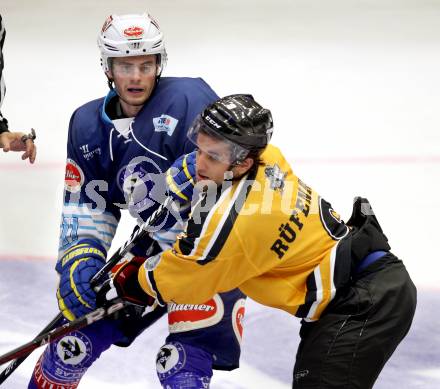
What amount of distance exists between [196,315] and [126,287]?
0.76ft

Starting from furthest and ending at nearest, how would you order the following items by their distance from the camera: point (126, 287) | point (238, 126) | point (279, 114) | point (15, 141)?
point (279, 114) → point (15, 141) → point (126, 287) → point (238, 126)

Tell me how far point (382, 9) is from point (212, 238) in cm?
385

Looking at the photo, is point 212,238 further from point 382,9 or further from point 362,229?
point 382,9

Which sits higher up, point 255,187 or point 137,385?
point 255,187

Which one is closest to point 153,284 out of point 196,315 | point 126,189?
point 196,315

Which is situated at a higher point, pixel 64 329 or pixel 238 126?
pixel 238 126

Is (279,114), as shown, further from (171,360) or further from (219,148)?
(219,148)

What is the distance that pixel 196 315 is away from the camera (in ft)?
9.51

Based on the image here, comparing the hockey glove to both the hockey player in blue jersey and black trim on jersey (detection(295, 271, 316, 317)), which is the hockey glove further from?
black trim on jersey (detection(295, 271, 316, 317))

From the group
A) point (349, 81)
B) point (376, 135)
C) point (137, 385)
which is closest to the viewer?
point (137, 385)

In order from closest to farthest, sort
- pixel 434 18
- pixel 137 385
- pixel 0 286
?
pixel 137 385 → pixel 0 286 → pixel 434 18

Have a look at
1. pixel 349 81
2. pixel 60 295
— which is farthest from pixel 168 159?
pixel 349 81

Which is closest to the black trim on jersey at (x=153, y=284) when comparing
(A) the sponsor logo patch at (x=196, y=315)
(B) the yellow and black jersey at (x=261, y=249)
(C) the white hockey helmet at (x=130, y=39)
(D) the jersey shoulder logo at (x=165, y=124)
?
(B) the yellow and black jersey at (x=261, y=249)

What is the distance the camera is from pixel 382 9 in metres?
6.02
